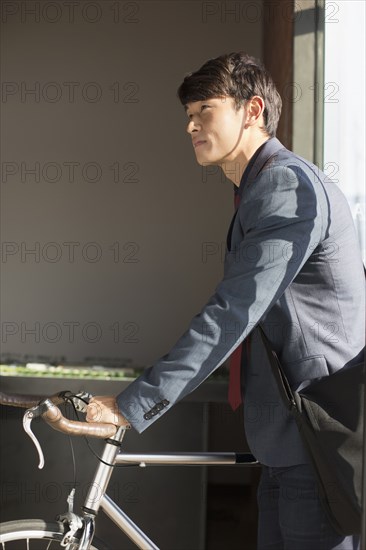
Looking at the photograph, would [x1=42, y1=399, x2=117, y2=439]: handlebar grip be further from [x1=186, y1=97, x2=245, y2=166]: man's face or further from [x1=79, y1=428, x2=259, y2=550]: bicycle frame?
[x1=186, y1=97, x2=245, y2=166]: man's face

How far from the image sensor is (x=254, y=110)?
177cm

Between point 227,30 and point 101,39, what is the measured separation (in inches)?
37.7

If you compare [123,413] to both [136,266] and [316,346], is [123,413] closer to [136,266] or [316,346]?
[316,346]

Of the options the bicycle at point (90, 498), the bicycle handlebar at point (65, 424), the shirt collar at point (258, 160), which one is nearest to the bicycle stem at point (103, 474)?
the bicycle at point (90, 498)

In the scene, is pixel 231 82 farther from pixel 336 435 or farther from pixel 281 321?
pixel 336 435

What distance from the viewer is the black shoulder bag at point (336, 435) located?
1435mm

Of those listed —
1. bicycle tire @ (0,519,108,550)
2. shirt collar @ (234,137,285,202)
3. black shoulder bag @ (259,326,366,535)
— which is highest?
shirt collar @ (234,137,285,202)

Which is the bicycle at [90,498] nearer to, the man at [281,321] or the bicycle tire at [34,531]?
the bicycle tire at [34,531]

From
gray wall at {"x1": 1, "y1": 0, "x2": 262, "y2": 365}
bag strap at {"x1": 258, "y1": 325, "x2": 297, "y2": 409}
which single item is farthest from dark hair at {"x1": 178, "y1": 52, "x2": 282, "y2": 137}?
gray wall at {"x1": 1, "y1": 0, "x2": 262, "y2": 365}

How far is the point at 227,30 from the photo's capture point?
6172 mm

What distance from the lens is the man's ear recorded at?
1.76 metres

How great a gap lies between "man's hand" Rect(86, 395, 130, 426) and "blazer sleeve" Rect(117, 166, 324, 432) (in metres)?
0.02

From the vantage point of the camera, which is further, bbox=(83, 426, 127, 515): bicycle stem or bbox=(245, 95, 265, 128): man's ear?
bbox=(245, 95, 265, 128): man's ear

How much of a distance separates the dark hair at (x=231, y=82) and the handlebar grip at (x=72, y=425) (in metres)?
0.72
